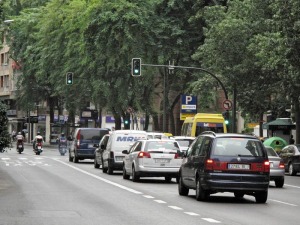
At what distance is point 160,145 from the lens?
104ft

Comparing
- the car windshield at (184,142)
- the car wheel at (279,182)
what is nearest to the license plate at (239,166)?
the car wheel at (279,182)

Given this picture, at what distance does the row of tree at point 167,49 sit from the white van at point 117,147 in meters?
6.91

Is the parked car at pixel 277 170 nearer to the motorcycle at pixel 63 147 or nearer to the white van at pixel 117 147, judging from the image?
the white van at pixel 117 147

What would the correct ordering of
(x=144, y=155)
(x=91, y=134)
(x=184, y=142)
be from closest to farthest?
(x=144, y=155) → (x=184, y=142) → (x=91, y=134)

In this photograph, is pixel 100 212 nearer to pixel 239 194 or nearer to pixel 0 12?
pixel 239 194

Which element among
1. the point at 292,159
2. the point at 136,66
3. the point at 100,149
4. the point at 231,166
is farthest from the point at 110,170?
the point at 231,166

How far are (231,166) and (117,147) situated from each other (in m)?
15.1

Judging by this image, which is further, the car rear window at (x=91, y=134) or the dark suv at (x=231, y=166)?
the car rear window at (x=91, y=134)

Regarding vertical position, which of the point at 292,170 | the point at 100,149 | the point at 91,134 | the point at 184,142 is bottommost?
the point at 292,170

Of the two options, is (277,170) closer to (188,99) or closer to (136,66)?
(136,66)

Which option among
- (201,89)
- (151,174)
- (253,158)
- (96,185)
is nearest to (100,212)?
(253,158)

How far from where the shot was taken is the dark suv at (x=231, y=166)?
22.1 m

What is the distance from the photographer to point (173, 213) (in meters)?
18.5

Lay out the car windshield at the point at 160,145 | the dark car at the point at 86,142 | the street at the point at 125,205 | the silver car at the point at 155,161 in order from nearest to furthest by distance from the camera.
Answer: the street at the point at 125,205
the silver car at the point at 155,161
the car windshield at the point at 160,145
the dark car at the point at 86,142
